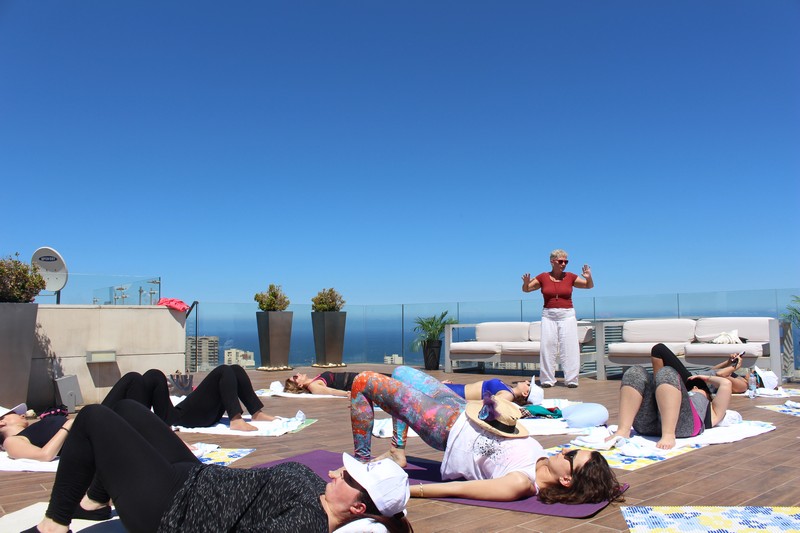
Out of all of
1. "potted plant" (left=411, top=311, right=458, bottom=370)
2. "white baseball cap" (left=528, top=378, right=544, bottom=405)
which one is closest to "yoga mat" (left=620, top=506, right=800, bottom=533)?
"white baseball cap" (left=528, top=378, right=544, bottom=405)

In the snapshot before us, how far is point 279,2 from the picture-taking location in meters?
13.1

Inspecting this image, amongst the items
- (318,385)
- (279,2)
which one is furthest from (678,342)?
(279,2)

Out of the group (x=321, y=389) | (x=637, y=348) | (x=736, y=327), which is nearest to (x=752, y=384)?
(x=736, y=327)

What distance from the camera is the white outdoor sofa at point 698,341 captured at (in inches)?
305

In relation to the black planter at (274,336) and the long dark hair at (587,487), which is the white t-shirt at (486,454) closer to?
the long dark hair at (587,487)

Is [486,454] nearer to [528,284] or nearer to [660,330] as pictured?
[528,284]

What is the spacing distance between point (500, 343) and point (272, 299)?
4264 millimetres

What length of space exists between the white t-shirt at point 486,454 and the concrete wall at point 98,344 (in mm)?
5277

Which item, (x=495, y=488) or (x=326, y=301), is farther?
(x=326, y=301)

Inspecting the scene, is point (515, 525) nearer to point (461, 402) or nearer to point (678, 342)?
point (461, 402)

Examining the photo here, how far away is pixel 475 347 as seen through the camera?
10344 mm

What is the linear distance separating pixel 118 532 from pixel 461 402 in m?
1.65

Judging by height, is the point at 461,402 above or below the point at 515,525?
above

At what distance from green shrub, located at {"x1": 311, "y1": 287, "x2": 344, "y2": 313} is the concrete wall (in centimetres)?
429
